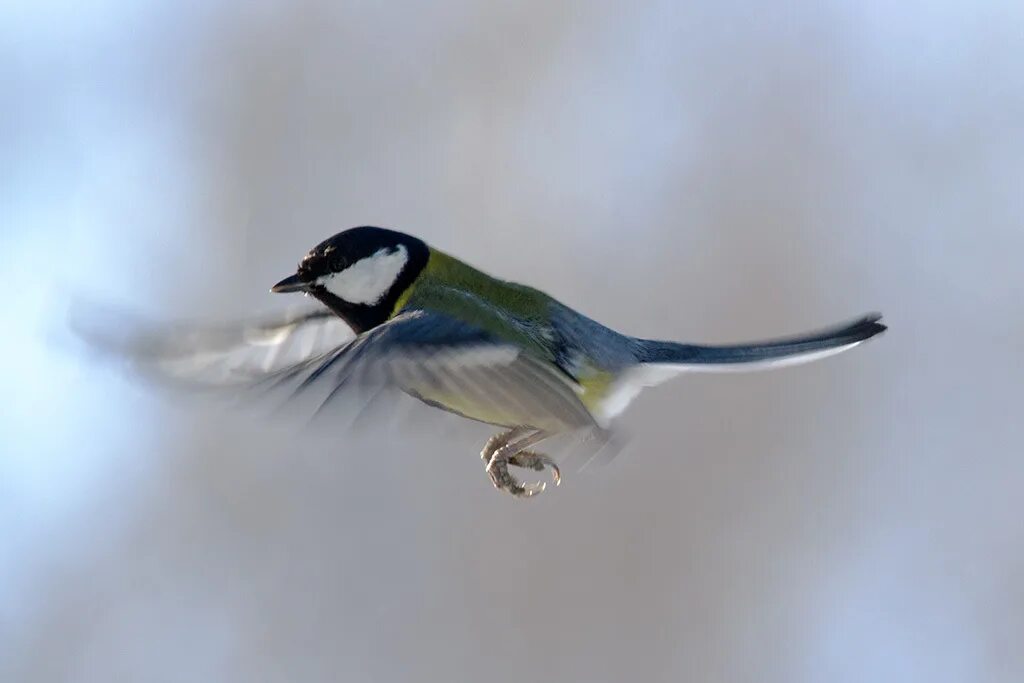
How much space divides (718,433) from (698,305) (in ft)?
0.81

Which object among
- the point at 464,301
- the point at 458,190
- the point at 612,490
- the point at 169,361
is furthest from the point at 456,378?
the point at 458,190

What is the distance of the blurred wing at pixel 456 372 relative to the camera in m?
0.98

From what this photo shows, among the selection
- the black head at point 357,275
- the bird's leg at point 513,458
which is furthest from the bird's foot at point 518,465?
the black head at point 357,275

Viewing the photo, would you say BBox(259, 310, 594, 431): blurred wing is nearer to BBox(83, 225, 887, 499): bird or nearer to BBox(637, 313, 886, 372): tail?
BBox(83, 225, 887, 499): bird

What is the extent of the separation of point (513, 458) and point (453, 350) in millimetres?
170

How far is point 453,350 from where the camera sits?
1037mm

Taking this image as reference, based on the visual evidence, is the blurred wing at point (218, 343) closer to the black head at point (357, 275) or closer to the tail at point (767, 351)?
the black head at point (357, 275)

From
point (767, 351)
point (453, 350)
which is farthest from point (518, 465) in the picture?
point (767, 351)

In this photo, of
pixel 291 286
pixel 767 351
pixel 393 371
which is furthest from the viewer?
pixel 767 351

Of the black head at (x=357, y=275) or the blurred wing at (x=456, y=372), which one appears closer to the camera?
the blurred wing at (x=456, y=372)

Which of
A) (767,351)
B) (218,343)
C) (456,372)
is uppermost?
(767,351)

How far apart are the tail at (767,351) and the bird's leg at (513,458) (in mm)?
199

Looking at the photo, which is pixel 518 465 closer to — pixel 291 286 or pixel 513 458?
pixel 513 458

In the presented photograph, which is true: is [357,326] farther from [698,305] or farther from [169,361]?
[698,305]
